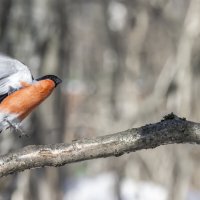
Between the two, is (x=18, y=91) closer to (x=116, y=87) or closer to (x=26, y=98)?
(x=26, y=98)

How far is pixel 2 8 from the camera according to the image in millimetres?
6035

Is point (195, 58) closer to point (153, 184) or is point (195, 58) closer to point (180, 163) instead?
point (180, 163)

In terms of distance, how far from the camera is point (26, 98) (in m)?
3.15

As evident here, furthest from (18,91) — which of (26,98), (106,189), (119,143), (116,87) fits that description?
(106,189)

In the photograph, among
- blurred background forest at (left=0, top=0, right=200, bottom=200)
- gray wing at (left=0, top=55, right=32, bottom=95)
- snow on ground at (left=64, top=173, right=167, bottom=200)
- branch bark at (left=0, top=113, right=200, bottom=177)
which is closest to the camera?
branch bark at (left=0, top=113, right=200, bottom=177)

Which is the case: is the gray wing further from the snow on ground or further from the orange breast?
the snow on ground

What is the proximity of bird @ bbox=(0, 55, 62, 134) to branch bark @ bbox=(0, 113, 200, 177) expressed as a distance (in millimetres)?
292

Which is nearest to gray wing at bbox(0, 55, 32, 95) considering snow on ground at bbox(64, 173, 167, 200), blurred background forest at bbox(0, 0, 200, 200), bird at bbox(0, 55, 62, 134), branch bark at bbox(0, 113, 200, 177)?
bird at bbox(0, 55, 62, 134)

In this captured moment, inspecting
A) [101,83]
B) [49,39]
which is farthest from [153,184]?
[49,39]

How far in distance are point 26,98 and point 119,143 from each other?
1.89 feet

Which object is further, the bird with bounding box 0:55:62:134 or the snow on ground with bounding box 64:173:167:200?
the snow on ground with bounding box 64:173:167:200

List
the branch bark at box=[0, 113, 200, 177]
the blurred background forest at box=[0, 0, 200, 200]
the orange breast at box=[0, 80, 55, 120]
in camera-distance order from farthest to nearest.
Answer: the blurred background forest at box=[0, 0, 200, 200] → the orange breast at box=[0, 80, 55, 120] → the branch bark at box=[0, 113, 200, 177]

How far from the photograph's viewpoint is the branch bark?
2.78 m

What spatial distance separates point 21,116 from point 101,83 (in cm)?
820
